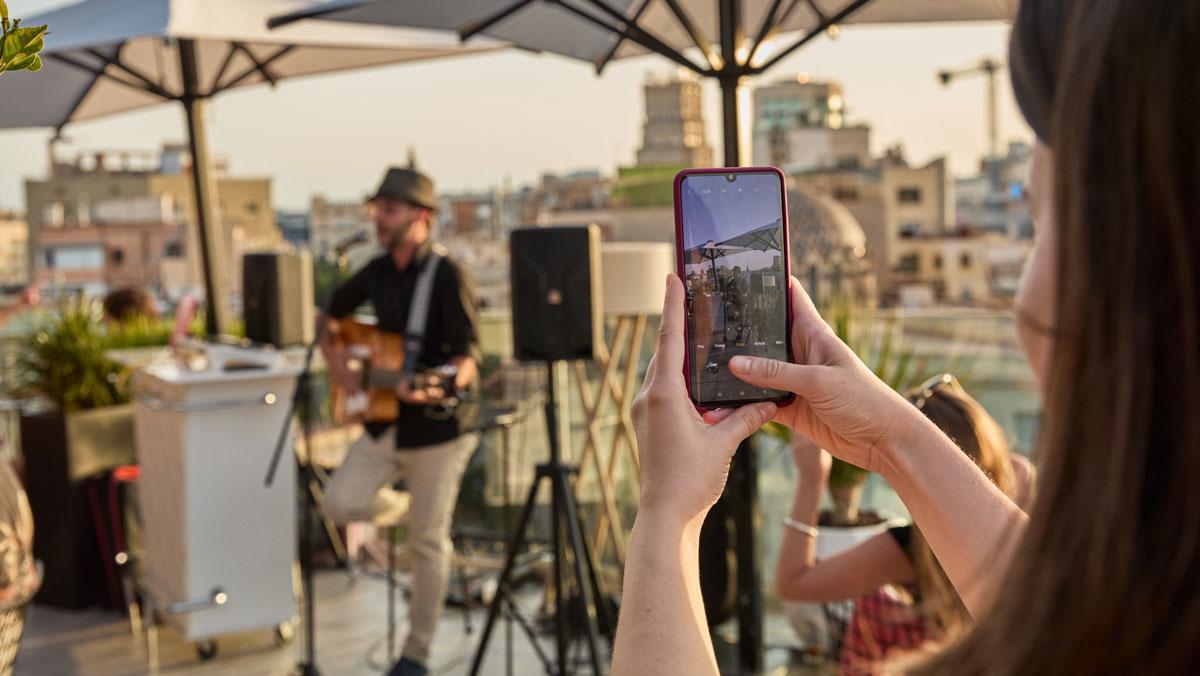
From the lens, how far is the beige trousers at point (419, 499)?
4.15 meters

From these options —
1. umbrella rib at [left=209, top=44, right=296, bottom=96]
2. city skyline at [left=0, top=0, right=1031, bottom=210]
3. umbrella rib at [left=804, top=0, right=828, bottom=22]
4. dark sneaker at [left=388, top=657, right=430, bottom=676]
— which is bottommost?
dark sneaker at [left=388, top=657, right=430, bottom=676]

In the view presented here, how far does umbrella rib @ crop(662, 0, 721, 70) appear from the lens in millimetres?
3516

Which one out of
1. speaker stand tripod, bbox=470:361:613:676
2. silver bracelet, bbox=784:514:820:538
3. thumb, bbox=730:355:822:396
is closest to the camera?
thumb, bbox=730:355:822:396

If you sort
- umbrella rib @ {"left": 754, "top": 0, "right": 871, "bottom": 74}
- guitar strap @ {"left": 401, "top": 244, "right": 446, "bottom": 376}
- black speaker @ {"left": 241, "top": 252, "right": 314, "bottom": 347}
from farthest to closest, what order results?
black speaker @ {"left": 241, "top": 252, "right": 314, "bottom": 347} → guitar strap @ {"left": 401, "top": 244, "right": 446, "bottom": 376} → umbrella rib @ {"left": 754, "top": 0, "right": 871, "bottom": 74}

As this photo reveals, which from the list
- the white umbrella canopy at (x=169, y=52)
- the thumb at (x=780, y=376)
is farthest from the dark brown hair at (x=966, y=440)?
the white umbrella canopy at (x=169, y=52)

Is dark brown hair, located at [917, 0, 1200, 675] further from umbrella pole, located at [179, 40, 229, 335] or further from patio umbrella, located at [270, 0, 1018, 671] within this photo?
umbrella pole, located at [179, 40, 229, 335]

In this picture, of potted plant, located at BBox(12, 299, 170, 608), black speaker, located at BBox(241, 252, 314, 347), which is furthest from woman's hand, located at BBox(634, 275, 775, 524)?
potted plant, located at BBox(12, 299, 170, 608)

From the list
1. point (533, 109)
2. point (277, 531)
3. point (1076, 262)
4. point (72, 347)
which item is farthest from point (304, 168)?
point (1076, 262)

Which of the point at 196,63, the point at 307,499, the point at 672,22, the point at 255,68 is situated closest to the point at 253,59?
the point at 255,68

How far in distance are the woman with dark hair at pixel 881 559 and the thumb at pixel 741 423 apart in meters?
1.22

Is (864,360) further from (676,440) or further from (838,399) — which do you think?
(676,440)

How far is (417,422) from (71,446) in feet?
6.40

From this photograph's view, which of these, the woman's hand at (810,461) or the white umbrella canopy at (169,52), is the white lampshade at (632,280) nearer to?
the white umbrella canopy at (169,52)

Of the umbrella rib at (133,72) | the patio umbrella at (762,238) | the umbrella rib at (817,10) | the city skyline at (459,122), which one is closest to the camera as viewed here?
the patio umbrella at (762,238)
